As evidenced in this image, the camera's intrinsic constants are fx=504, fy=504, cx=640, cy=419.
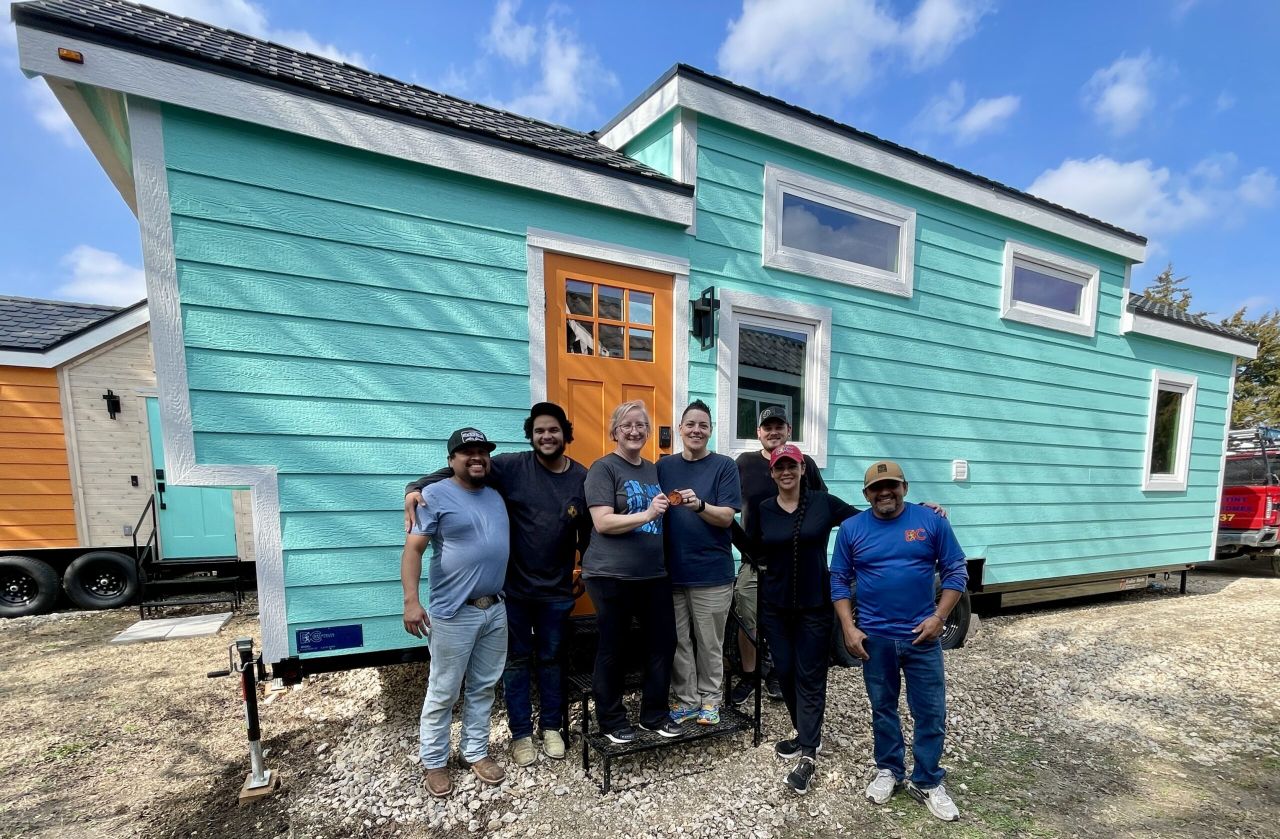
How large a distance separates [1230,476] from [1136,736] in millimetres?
9700

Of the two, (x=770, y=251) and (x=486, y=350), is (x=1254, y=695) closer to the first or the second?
(x=770, y=251)

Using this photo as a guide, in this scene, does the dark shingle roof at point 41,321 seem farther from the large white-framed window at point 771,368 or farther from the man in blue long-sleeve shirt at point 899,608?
the man in blue long-sleeve shirt at point 899,608

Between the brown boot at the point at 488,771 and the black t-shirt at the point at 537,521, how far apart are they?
753 mm

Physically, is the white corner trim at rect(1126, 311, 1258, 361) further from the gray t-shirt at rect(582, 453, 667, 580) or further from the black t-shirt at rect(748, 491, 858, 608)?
the gray t-shirt at rect(582, 453, 667, 580)

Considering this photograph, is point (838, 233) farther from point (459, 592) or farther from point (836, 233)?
point (459, 592)

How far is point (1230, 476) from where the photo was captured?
891cm

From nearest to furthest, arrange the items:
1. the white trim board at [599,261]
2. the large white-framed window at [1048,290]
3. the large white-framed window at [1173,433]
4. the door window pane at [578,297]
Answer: the white trim board at [599,261] → the door window pane at [578,297] → the large white-framed window at [1048,290] → the large white-framed window at [1173,433]

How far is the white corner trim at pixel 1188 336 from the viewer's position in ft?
17.7

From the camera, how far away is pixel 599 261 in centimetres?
312

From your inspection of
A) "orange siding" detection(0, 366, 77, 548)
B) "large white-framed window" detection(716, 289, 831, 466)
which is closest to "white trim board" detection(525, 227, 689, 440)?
"large white-framed window" detection(716, 289, 831, 466)

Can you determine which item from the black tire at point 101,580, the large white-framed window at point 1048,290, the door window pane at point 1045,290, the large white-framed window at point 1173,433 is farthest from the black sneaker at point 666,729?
the large white-framed window at point 1173,433

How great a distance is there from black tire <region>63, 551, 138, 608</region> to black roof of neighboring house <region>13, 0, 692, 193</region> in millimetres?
5440

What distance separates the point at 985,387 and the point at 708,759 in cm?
407

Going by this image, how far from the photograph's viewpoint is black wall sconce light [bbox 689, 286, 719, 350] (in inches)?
131
